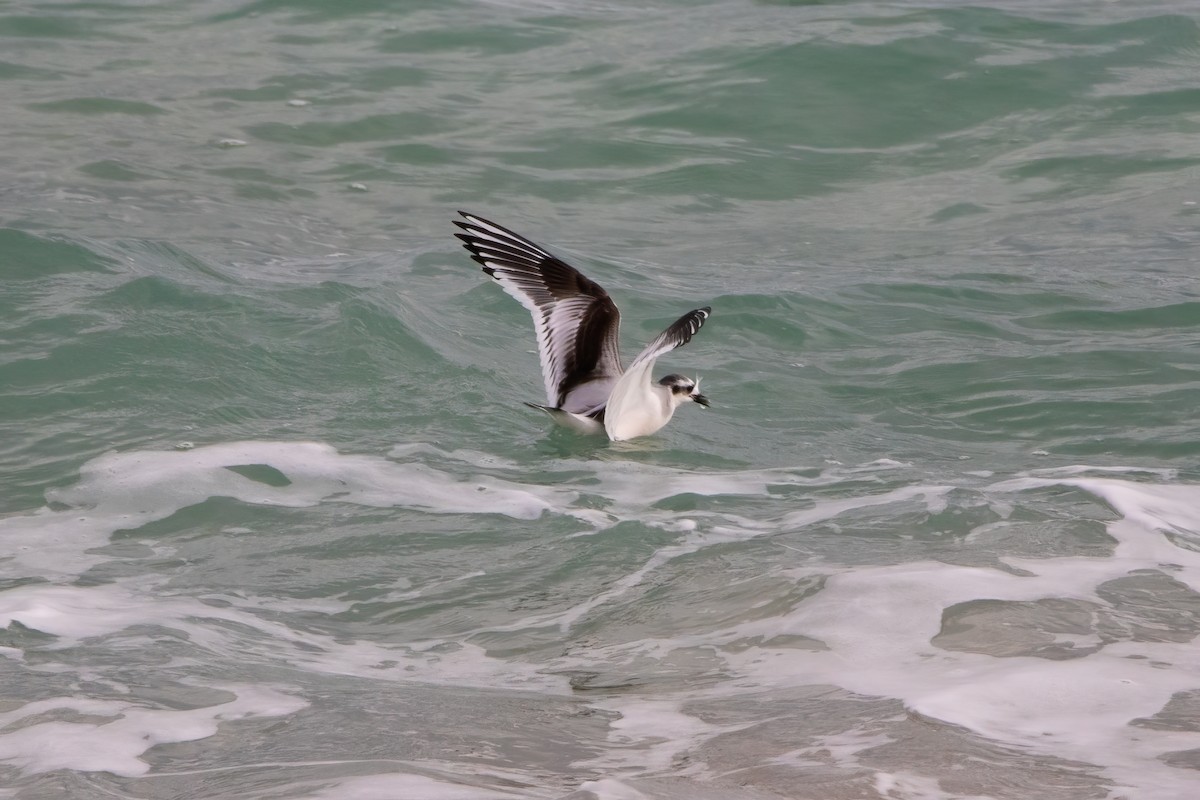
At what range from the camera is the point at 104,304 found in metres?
8.83

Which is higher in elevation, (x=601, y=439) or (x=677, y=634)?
(x=677, y=634)

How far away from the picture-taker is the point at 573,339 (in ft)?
25.7

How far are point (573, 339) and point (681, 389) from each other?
636 mm

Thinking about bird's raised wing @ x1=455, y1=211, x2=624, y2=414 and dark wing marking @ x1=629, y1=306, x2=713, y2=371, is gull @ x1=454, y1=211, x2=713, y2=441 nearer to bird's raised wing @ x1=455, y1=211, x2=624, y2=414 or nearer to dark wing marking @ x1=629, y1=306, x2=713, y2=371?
bird's raised wing @ x1=455, y1=211, x2=624, y2=414

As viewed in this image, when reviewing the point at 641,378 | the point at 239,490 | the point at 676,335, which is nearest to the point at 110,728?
the point at 239,490

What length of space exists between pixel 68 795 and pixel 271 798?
0.52 meters

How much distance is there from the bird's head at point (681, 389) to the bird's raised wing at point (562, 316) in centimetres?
29

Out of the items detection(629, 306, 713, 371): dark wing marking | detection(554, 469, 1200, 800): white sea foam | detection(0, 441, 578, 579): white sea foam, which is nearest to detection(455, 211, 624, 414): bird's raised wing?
detection(0, 441, 578, 579): white sea foam

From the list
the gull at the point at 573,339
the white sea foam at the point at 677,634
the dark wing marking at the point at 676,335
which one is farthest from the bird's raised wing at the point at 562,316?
the dark wing marking at the point at 676,335

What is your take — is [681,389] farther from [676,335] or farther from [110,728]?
[110,728]

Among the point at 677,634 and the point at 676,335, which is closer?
the point at 677,634

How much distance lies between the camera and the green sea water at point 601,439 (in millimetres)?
4074

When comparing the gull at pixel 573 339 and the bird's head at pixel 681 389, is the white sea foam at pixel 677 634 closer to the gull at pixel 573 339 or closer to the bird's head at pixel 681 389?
the gull at pixel 573 339

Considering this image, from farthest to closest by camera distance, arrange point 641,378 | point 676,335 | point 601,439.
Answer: point 601,439, point 641,378, point 676,335
